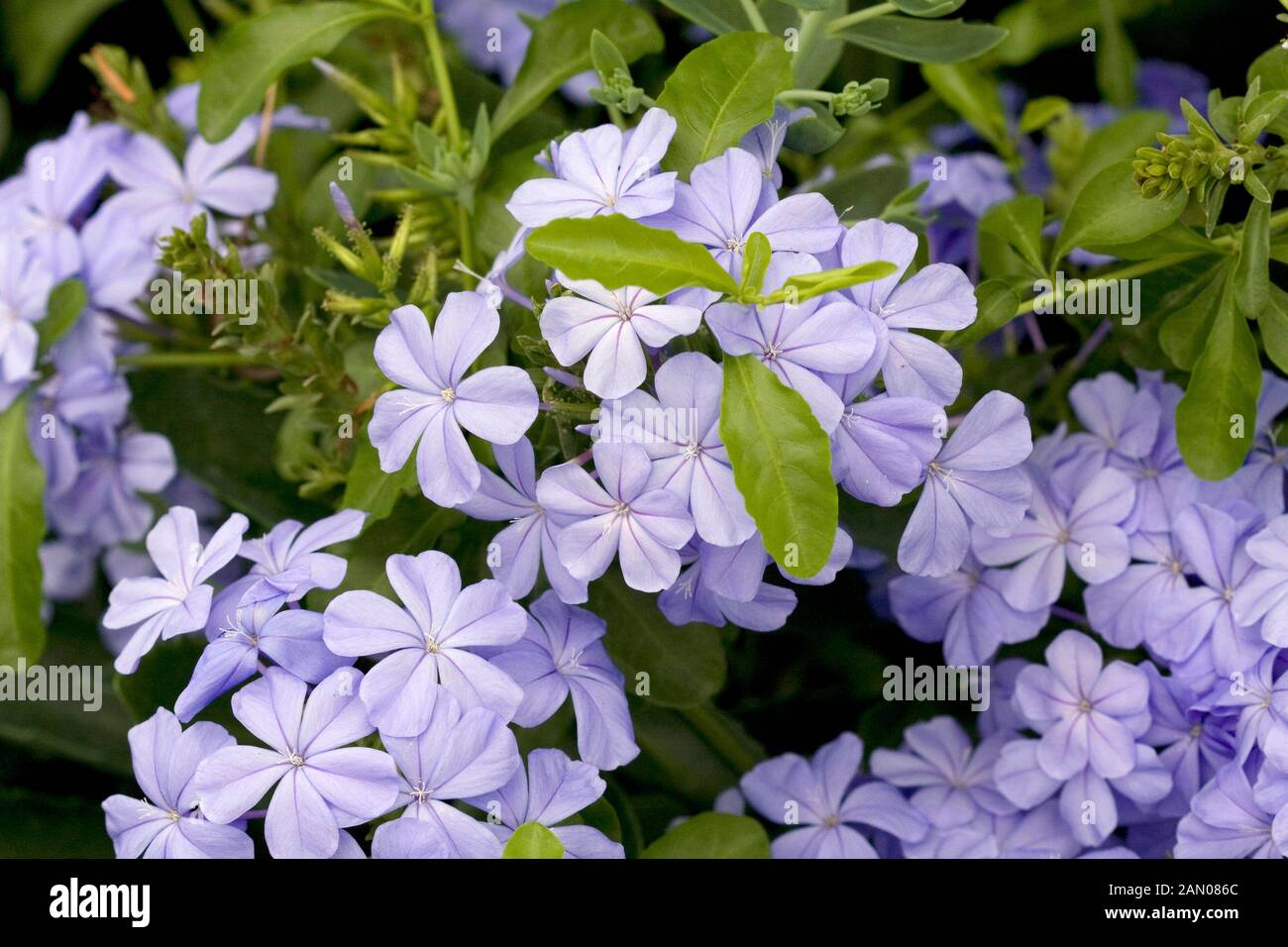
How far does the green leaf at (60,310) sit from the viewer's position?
2.74 ft

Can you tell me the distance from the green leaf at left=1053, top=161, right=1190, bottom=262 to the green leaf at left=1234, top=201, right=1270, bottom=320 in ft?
0.12

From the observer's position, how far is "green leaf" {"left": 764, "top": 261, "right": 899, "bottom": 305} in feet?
1.84

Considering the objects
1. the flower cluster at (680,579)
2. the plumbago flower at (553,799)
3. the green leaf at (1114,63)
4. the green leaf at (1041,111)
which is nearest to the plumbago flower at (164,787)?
the flower cluster at (680,579)

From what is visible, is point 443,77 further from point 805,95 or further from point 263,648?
point 263,648

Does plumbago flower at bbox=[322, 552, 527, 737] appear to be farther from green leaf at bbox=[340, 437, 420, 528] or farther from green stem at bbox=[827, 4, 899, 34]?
green stem at bbox=[827, 4, 899, 34]

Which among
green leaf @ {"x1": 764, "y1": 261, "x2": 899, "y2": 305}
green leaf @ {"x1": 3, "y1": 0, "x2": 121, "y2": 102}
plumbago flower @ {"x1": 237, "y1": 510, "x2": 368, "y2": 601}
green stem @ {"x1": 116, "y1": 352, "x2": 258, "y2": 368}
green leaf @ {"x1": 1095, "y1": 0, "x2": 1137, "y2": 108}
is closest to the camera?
green leaf @ {"x1": 764, "y1": 261, "x2": 899, "y2": 305}

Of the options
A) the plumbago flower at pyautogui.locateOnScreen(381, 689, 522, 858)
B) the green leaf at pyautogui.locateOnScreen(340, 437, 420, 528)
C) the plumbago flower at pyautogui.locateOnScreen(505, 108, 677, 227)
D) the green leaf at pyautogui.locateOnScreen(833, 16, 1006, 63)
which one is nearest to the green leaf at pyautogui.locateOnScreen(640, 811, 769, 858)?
the plumbago flower at pyautogui.locateOnScreen(381, 689, 522, 858)

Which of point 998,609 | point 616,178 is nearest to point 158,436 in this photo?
point 616,178

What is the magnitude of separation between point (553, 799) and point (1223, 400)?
411 millimetres

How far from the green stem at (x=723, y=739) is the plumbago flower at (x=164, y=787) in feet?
0.99

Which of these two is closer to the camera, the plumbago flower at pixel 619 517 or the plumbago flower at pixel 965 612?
the plumbago flower at pixel 619 517

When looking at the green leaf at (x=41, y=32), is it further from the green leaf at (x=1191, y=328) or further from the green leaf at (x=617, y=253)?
the green leaf at (x=1191, y=328)
